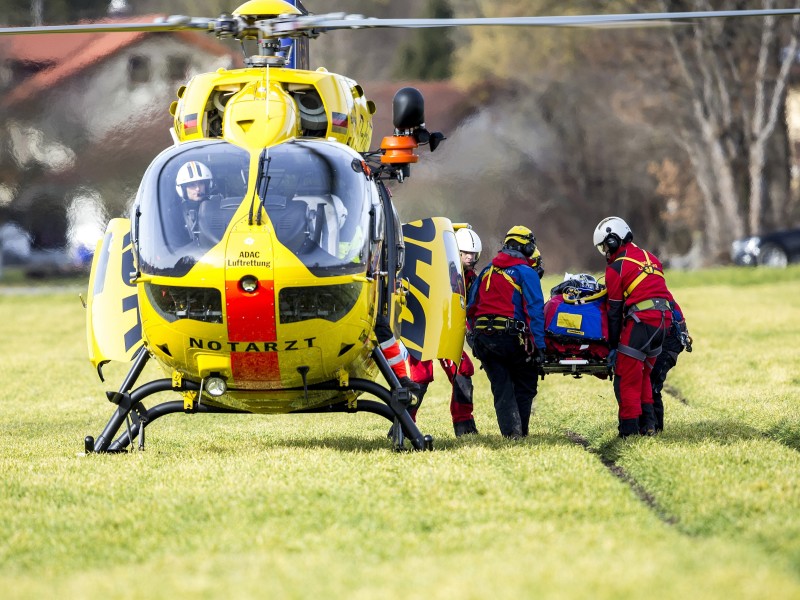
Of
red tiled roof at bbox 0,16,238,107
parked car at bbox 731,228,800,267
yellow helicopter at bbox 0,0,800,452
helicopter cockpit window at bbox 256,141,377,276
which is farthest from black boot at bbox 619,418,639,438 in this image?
parked car at bbox 731,228,800,267

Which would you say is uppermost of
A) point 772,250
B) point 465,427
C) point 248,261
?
point 248,261

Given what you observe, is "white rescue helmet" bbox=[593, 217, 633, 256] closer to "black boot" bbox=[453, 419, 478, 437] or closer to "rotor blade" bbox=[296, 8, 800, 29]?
"black boot" bbox=[453, 419, 478, 437]

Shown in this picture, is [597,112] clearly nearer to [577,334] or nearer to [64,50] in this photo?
[64,50]

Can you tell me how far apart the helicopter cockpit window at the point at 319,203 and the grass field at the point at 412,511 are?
145cm

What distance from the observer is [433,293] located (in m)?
10.9

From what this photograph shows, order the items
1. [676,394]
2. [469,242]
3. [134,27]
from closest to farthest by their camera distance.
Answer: [134,27] < [469,242] < [676,394]

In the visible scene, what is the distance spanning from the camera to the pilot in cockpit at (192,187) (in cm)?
938

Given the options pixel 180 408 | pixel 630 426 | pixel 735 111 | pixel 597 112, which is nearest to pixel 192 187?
pixel 180 408

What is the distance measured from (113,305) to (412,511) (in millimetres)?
3877

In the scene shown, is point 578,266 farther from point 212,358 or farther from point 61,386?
point 212,358

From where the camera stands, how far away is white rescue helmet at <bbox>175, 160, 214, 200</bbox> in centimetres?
951

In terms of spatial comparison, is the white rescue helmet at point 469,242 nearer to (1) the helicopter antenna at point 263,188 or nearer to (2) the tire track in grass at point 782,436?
(2) the tire track in grass at point 782,436

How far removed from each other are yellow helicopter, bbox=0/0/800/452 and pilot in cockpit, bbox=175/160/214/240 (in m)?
0.01

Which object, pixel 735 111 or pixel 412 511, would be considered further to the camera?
pixel 735 111
